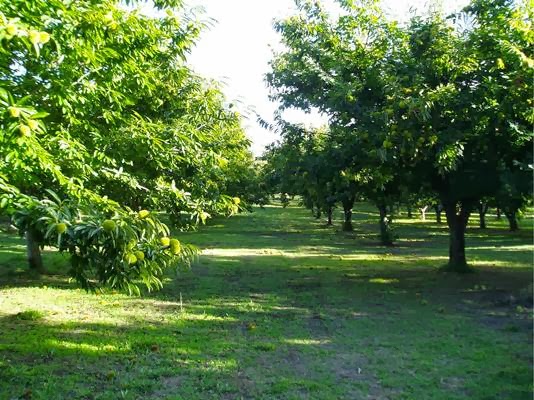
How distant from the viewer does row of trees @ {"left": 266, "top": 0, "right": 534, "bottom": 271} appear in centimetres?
944

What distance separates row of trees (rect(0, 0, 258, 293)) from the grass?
71.0 inches

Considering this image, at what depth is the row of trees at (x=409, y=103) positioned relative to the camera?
31.0 ft

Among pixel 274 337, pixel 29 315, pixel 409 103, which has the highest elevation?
pixel 409 103

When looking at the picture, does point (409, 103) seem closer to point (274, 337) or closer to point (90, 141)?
point (274, 337)

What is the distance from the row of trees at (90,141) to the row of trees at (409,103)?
3641 millimetres

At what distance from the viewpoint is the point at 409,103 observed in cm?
913

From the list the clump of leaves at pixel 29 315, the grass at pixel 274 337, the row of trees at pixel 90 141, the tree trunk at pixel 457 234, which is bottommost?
the grass at pixel 274 337

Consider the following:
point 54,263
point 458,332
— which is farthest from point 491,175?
point 54,263

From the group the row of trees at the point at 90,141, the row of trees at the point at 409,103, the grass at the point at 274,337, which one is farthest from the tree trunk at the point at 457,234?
the row of trees at the point at 90,141

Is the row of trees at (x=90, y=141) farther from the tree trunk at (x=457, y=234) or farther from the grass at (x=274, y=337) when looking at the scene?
the tree trunk at (x=457, y=234)

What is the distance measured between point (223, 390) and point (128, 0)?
4.45m

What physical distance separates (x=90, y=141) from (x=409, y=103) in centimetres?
562

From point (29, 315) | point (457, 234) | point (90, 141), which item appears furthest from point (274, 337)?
point (457, 234)

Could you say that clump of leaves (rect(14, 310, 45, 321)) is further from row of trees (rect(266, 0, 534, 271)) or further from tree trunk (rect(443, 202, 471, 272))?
tree trunk (rect(443, 202, 471, 272))
